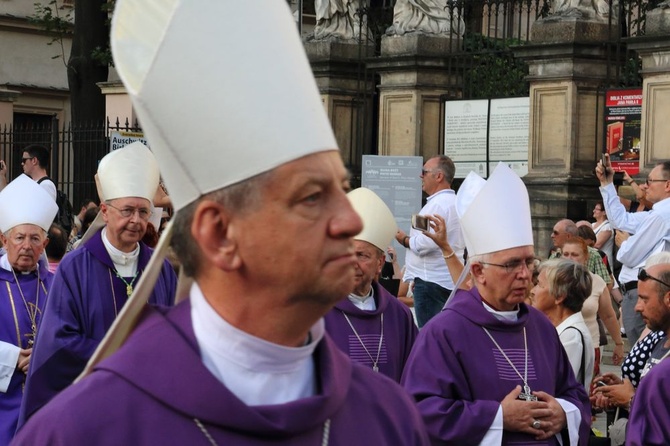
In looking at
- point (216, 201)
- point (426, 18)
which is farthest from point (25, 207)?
point (426, 18)

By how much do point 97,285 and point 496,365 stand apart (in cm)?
217

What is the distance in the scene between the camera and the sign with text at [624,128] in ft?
51.4

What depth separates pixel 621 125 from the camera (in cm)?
1605

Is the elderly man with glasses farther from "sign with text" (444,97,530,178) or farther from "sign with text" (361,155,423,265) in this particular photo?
"sign with text" (444,97,530,178)

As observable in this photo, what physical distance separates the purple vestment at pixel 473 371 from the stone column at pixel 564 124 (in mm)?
10323

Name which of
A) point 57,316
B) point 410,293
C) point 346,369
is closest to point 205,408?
point 346,369

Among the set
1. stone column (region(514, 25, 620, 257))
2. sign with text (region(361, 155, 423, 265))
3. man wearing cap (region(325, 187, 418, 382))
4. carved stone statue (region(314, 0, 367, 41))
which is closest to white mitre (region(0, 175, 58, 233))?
man wearing cap (region(325, 187, 418, 382))

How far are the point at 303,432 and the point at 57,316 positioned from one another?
177 inches

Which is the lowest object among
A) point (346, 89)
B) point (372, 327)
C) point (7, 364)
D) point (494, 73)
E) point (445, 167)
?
point (7, 364)

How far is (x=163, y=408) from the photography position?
89.2 inches

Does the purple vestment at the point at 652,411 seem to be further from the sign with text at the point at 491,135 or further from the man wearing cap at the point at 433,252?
the sign with text at the point at 491,135

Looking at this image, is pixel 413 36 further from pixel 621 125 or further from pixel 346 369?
pixel 346 369

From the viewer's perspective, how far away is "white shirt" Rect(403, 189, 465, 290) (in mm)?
12203

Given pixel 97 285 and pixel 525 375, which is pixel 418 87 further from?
pixel 525 375
